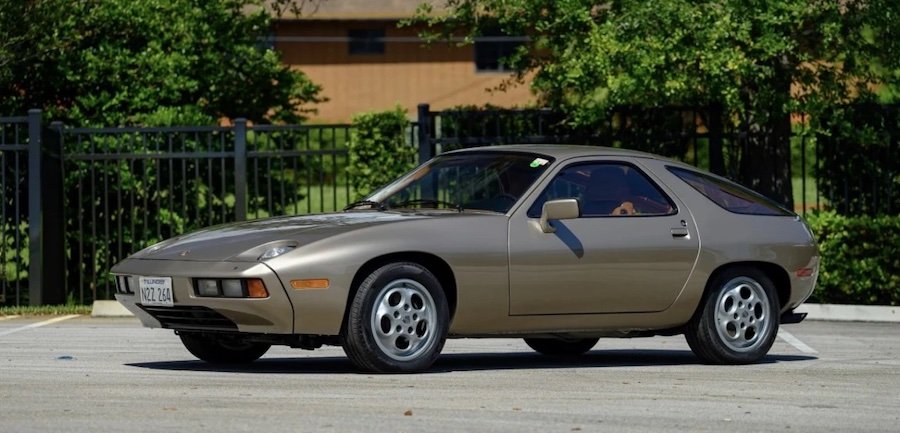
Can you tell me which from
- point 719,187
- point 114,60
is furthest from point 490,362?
point 114,60

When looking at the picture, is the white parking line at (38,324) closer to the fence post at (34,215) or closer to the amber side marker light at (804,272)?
the fence post at (34,215)

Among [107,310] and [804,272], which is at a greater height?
[804,272]

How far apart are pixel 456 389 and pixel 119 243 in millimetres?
9346

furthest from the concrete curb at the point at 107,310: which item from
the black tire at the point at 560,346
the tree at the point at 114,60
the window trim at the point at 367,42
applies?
the window trim at the point at 367,42

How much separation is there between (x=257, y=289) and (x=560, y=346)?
3.25 metres

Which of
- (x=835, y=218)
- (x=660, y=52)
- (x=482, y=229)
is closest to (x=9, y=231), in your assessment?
(x=660, y=52)

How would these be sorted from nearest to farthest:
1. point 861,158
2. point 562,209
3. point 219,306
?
point 219,306 → point 562,209 → point 861,158

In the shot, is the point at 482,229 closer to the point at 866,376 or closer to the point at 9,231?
the point at 866,376

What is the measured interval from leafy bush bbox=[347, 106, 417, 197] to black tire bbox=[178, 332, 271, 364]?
24.0 feet

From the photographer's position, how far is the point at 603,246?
10945mm

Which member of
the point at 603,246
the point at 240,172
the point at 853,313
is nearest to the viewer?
the point at 603,246

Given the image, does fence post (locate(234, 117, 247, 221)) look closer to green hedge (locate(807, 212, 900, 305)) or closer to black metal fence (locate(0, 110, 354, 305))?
black metal fence (locate(0, 110, 354, 305))

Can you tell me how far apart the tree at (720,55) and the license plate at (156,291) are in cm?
789

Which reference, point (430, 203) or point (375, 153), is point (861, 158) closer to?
point (375, 153)
